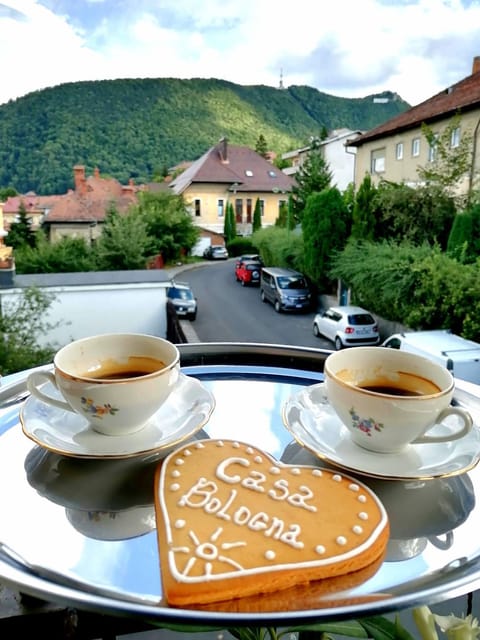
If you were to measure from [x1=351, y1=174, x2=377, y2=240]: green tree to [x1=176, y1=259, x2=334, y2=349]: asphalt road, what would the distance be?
7.29 ft

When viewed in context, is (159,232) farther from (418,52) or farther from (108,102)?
(108,102)

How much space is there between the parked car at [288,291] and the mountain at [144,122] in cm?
1845

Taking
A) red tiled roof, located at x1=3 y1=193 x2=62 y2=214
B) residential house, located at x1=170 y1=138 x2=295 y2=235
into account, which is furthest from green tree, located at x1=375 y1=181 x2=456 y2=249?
red tiled roof, located at x1=3 y1=193 x2=62 y2=214

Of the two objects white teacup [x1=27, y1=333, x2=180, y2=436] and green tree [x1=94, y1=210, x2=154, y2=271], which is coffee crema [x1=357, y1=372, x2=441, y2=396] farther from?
green tree [x1=94, y1=210, x2=154, y2=271]

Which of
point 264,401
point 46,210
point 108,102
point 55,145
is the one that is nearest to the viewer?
point 264,401

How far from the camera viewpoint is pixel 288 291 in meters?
11.2

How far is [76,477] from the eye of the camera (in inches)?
22.7

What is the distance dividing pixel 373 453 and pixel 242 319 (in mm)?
10301

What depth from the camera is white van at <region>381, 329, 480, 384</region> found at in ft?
16.2

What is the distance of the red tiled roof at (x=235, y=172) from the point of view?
2392 cm

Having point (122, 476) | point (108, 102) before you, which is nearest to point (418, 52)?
point (122, 476)

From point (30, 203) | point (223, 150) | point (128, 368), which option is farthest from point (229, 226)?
point (128, 368)

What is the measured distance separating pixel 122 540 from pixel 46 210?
80.3 ft

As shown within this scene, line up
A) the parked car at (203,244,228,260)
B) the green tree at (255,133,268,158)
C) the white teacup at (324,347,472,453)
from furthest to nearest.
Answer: the green tree at (255,133,268,158) → the parked car at (203,244,228,260) → the white teacup at (324,347,472,453)
